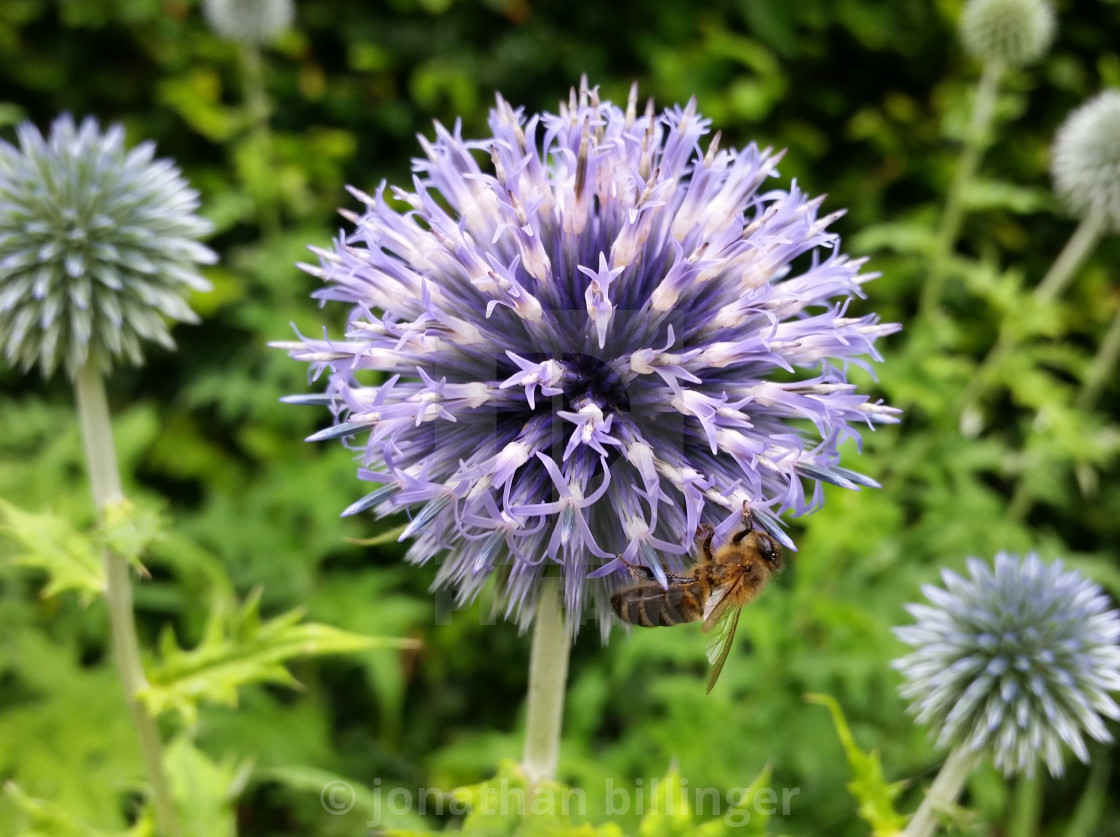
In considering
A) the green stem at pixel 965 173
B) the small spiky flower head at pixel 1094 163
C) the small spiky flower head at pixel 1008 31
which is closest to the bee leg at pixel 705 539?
the green stem at pixel 965 173

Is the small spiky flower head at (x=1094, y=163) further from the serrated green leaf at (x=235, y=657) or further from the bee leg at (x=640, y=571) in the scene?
the serrated green leaf at (x=235, y=657)

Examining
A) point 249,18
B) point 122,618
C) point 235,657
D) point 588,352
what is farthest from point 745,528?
point 249,18

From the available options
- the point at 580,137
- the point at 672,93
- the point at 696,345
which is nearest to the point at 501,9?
the point at 672,93

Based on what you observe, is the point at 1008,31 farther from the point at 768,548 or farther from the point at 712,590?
the point at 712,590

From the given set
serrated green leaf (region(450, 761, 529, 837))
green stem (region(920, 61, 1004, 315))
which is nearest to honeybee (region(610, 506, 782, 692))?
serrated green leaf (region(450, 761, 529, 837))

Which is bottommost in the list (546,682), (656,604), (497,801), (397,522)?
(497,801)

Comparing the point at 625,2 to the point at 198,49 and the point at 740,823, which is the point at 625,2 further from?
the point at 740,823

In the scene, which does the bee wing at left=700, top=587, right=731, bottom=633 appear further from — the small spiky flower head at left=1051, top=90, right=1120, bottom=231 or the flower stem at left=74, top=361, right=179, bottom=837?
the small spiky flower head at left=1051, top=90, right=1120, bottom=231
